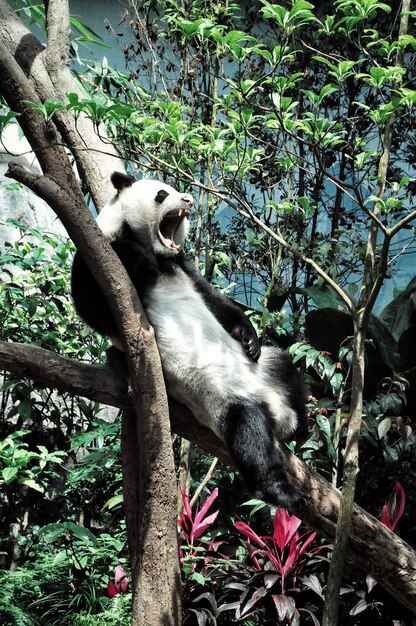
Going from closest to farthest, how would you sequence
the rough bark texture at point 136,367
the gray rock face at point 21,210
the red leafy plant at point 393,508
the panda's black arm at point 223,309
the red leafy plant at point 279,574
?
the rough bark texture at point 136,367, the panda's black arm at point 223,309, the red leafy plant at point 279,574, the red leafy plant at point 393,508, the gray rock face at point 21,210

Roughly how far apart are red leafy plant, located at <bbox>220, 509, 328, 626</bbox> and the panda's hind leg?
93 cm

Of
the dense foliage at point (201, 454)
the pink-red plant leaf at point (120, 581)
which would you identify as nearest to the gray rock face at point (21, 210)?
the dense foliage at point (201, 454)

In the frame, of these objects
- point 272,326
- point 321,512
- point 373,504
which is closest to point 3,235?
point 272,326

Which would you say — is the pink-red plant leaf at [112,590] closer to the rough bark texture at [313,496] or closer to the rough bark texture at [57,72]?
the rough bark texture at [313,496]

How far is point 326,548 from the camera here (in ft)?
11.9

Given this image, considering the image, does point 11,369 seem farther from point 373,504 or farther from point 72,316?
point 373,504

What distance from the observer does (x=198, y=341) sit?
9.52ft

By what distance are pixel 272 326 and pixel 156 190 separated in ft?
5.29

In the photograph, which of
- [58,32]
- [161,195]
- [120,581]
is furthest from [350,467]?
[58,32]

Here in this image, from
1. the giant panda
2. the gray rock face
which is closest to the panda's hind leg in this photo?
the giant panda

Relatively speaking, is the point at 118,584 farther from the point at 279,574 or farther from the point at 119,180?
the point at 119,180

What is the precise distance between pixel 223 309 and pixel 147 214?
0.53 m

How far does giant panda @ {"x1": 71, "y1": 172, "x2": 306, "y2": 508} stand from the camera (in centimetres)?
257

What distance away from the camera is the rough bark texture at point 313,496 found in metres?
2.50
